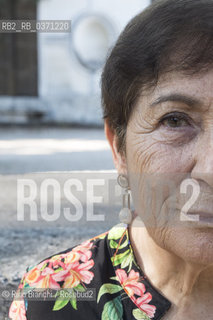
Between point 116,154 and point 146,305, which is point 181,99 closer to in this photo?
point 116,154

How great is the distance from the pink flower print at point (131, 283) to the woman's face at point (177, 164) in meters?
0.18

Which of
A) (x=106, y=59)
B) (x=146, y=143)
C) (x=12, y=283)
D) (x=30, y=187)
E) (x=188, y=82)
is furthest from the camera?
(x=30, y=187)

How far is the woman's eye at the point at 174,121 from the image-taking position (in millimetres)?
1242

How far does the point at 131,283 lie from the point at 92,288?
13 centimetres

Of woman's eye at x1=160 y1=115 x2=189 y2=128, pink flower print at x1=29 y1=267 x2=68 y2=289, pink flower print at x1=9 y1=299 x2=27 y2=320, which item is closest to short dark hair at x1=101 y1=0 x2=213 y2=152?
woman's eye at x1=160 y1=115 x2=189 y2=128

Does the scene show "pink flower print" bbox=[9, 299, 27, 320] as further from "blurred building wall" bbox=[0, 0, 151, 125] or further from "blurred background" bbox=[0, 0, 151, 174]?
"blurred building wall" bbox=[0, 0, 151, 125]

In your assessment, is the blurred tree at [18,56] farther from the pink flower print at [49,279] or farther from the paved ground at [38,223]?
the pink flower print at [49,279]

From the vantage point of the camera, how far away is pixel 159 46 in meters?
1.26

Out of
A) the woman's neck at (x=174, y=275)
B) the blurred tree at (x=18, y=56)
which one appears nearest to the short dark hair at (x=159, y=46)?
the woman's neck at (x=174, y=275)

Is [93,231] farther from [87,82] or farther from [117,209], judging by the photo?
[87,82]

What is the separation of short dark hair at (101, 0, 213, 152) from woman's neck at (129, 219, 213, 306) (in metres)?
0.48

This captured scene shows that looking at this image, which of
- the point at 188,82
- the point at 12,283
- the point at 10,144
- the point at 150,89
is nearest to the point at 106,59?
the point at 150,89

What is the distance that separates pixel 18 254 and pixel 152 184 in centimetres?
88

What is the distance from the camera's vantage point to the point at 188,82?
1.20 metres
